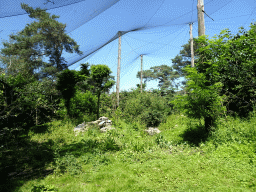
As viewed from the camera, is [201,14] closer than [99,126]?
Yes

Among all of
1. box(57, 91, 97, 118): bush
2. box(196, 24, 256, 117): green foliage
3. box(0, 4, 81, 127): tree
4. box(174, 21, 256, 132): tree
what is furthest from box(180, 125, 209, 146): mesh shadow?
box(57, 91, 97, 118): bush

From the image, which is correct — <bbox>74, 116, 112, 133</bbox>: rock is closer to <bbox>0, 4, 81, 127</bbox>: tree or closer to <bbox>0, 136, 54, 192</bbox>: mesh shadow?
<bbox>0, 136, 54, 192</bbox>: mesh shadow

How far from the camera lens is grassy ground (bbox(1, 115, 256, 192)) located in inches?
109

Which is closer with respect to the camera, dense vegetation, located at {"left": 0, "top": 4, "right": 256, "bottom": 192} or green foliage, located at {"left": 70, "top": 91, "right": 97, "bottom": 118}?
dense vegetation, located at {"left": 0, "top": 4, "right": 256, "bottom": 192}

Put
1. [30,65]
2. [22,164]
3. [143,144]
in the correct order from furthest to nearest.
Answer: [30,65] → [143,144] → [22,164]

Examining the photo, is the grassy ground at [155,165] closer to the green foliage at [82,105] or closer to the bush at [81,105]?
the bush at [81,105]

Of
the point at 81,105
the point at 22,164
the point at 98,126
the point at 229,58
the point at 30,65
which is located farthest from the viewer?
the point at 81,105

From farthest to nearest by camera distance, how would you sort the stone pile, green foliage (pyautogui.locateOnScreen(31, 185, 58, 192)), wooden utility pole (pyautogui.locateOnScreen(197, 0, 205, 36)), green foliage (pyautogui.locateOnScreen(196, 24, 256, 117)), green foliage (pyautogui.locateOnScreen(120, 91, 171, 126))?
green foliage (pyautogui.locateOnScreen(120, 91, 171, 126)) < the stone pile < wooden utility pole (pyautogui.locateOnScreen(197, 0, 205, 36)) < green foliage (pyautogui.locateOnScreen(196, 24, 256, 117)) < green foliage (pyautogui.locateOnScreen(31, 185, 58, 192))

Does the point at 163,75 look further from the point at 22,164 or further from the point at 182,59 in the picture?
the point at 22,164

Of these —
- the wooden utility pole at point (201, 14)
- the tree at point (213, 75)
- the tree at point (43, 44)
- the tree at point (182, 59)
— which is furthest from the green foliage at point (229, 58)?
the tree at point (182, 59)

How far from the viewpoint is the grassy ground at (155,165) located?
9.11ft

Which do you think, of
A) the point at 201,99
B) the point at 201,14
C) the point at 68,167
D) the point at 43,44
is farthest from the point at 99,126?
the point at 201,14

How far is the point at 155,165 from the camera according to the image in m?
3.48

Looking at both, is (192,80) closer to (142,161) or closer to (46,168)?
(142,161)
